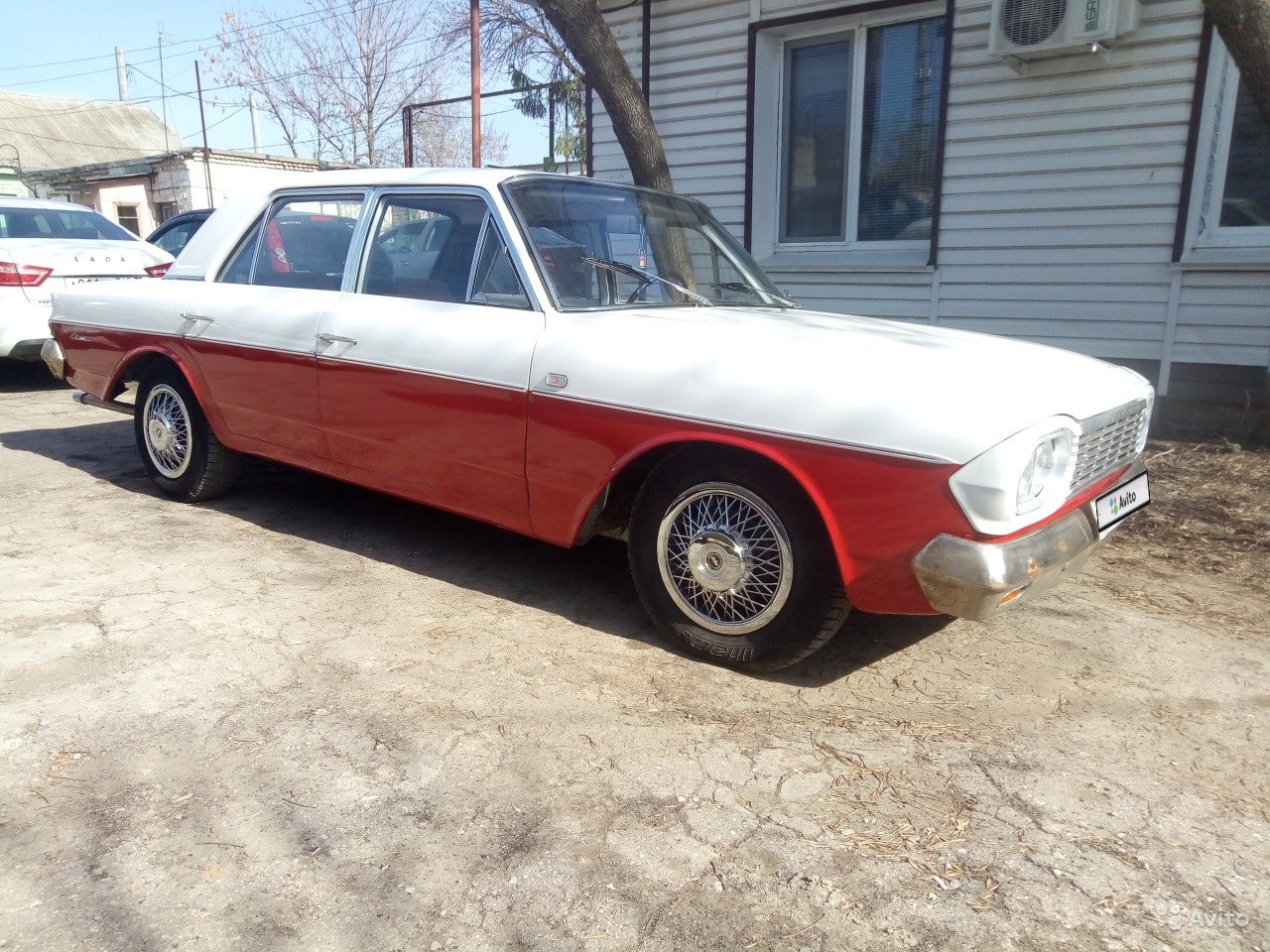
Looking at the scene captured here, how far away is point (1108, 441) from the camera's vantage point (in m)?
A: 3.16

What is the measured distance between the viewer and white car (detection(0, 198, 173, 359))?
7852mm

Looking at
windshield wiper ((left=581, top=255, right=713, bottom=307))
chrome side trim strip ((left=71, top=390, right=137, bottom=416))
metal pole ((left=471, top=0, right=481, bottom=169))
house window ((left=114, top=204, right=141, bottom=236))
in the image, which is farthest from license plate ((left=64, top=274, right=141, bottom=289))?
house window ((left=114, top=204, right=141, bottom=236))

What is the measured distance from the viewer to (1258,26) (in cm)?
511

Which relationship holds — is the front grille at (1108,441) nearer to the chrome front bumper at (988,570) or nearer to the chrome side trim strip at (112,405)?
the chrome front bumper at (988,570)

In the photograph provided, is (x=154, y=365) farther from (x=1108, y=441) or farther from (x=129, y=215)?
(x=129, y=215)

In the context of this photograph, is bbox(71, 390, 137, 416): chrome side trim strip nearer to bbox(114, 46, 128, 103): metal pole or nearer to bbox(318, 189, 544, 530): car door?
bbox(318, 189, 544, 530): car door

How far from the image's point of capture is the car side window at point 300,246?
4266mm

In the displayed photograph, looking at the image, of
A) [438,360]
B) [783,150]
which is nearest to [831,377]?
[438,360]

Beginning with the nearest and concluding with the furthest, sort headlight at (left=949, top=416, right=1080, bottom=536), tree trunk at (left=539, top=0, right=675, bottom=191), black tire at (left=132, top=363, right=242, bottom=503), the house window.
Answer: headlight at (left=949, top=416, right=1080, bottom=536)
black tire at (left=132, top=363, right=242, bottom=503)
tree trunk at (left=539, top=0, right=675, bottom=191)
the house window

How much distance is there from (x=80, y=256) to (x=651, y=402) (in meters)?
7.30

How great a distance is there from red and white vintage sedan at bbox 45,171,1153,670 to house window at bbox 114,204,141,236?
1159 inches

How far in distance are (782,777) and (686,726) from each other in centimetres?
37

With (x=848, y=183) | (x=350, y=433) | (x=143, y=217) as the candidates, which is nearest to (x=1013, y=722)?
(x=350, y=433)

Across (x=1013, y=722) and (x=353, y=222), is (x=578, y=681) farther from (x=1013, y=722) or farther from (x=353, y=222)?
(x=353, y=222)
